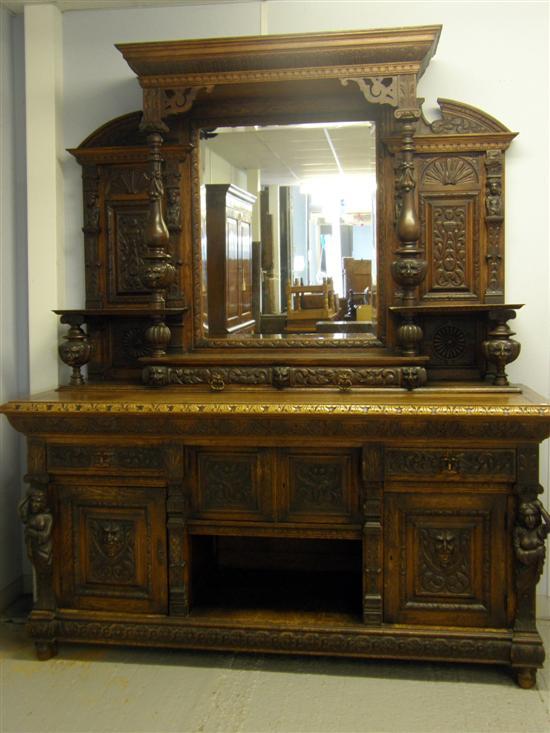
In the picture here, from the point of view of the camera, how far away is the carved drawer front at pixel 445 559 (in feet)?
9.40

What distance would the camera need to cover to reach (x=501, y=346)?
3.10 metres

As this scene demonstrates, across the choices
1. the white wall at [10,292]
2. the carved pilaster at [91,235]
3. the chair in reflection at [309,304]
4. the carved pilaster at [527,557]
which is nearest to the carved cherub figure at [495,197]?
the chair in reflection at [309,304]

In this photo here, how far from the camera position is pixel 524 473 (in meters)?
2.81

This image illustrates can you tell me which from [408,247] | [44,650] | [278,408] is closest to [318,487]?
[278,408]

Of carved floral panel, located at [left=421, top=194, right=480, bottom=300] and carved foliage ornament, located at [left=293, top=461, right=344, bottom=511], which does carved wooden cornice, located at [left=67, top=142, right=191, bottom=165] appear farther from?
carved foliage ornament, located at [left=293, top=461, right=344, bottom=511]

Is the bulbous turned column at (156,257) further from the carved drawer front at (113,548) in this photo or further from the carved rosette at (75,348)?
the carved drawer front at (113,548)

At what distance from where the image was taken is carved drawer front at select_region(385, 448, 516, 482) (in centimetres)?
282

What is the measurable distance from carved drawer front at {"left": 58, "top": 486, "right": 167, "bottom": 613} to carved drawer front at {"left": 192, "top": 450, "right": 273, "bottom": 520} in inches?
6.5

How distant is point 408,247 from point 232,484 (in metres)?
1.22

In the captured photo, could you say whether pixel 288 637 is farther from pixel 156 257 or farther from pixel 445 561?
pixel 156 257

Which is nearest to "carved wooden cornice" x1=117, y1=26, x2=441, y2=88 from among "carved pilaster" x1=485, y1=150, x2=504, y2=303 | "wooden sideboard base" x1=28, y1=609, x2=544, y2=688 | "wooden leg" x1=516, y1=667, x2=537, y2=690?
"carved pilaster" x1=485, y1=150, x2=504, y2=303

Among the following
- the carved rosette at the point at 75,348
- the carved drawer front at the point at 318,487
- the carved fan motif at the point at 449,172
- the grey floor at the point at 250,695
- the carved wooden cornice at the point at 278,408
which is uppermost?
the carved fan motif at the point at 449,172

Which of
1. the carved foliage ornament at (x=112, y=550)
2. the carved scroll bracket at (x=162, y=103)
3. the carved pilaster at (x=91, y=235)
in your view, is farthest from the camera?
the carved pilaster at (x=91, y=235)

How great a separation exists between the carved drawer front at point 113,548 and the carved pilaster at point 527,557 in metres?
1.37
